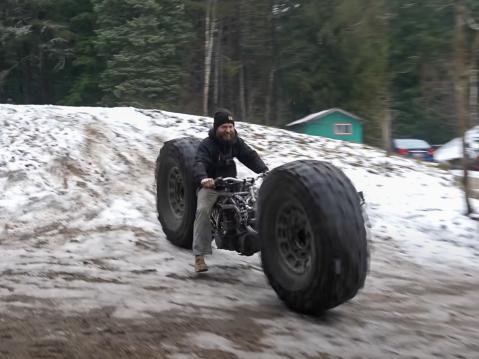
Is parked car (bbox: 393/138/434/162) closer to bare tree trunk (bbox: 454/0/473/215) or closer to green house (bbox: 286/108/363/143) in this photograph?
green house (bbox: 286/108/363/143)

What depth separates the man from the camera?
688 cm

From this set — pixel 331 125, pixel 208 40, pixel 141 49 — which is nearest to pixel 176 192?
pixel 331 125

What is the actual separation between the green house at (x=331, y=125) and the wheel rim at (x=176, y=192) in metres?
27.3

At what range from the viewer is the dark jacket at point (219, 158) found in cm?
697

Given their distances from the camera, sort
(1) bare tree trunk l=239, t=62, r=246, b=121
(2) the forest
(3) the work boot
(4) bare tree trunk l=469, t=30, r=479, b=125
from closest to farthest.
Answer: (3) the work boot, (4) bare tree trunk l=469, t=30, r=479, b=125, (2) the forest, (1) bare tree trunk l=239, t=62, r=246, b=121

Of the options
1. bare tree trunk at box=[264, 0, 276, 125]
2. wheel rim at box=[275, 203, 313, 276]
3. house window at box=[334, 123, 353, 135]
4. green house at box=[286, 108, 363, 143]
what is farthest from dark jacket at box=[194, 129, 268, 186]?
bare tree trunk at box=[264, 0, 276, 125]

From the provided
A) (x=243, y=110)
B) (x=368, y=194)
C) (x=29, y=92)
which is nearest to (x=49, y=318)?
(x=368, y=194)

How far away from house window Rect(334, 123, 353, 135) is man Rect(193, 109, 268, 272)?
98.6 ft

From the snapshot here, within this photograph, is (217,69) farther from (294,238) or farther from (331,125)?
(294,238)

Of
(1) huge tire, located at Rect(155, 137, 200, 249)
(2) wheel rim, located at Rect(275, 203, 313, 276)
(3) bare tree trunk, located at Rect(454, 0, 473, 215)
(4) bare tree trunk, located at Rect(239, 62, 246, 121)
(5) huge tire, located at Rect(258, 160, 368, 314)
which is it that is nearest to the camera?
(5) huge tire, located at Rect(258, 160, 368, 314)

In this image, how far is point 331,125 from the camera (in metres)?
36.6

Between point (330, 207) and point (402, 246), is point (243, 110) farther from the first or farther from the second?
point (330, 207)

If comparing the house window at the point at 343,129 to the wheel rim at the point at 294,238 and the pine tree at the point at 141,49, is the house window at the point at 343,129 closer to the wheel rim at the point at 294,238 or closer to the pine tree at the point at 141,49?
the pine tree at the point at 141,49

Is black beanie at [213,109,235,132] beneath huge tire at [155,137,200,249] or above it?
above
